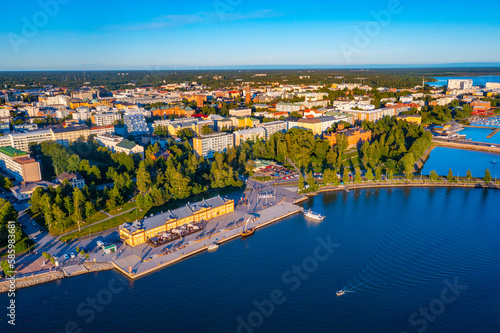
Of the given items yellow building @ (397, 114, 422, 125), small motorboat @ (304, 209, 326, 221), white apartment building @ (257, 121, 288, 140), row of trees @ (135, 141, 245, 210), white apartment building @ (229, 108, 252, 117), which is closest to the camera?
small motorboat @ (304, 209, 326, 221)

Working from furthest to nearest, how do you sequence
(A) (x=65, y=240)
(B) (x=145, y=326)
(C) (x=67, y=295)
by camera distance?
1. (A) (x=65, y=240)
2. (C) (x=67, y=295)
3. (B) (x=145, y=326)

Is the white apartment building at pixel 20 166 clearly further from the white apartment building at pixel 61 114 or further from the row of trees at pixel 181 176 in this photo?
the white apartment building at pixel 61 114

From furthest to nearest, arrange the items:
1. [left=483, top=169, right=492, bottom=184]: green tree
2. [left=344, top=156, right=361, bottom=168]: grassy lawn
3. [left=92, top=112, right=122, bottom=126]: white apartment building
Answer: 1. [left=92, top=112, right=122, bottom=126]: white apartment building
2. [left=344, top=156, right=361, bottom=168]: grassy lawn
3. [left=483, top=169, right=492, bottom=184]: green tree

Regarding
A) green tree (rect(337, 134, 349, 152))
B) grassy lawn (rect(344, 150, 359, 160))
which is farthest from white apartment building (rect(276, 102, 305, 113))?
grassy lawn (rect(344, 150, 359, 160))

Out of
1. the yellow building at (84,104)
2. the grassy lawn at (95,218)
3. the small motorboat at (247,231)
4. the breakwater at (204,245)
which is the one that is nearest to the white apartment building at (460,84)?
the yellow building at (84,104)

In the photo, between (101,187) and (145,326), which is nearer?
(145,326)

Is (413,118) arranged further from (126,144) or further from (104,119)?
(104,119)

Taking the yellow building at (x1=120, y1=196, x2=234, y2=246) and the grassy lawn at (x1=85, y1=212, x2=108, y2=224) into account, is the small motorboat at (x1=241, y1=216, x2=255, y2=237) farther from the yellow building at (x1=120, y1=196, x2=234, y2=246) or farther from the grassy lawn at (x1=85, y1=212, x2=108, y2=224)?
the grassy lawn at (x1=85, y1=212, x2=108, y2=224)

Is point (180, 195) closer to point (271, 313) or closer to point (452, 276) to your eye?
point (271, 313)

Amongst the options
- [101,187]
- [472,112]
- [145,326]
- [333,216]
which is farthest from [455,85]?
[145,326]
